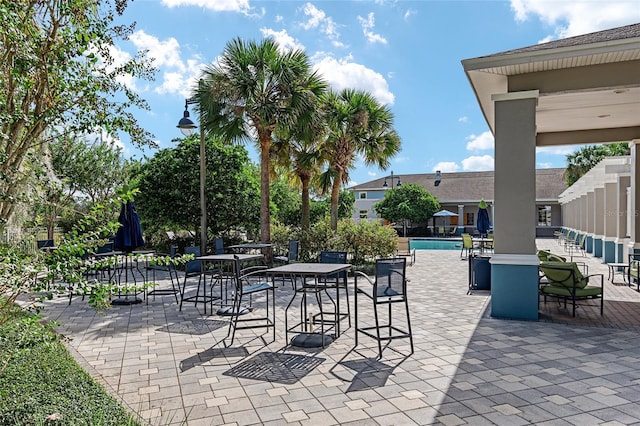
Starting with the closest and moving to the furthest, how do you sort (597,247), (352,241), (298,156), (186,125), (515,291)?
(515,291) → (186,125) → (352,241) → (298,156) → (597,247)

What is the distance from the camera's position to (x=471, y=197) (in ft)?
116

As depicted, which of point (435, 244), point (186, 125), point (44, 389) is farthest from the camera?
point (435, 244)

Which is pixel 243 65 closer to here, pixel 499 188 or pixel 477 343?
pixel 499 188

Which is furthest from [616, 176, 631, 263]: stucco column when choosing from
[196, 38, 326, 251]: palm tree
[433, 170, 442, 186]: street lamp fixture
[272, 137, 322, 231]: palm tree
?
[433, 170, 442, 186]: street lamp fixture

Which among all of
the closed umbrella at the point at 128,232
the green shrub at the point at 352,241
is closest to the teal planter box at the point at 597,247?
the green shrub at the point at 352,241

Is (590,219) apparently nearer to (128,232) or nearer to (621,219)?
(621,219)

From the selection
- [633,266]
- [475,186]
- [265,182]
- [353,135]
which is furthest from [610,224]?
[475,186]

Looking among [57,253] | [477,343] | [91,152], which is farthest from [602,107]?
[91,152]

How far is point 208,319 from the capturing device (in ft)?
23.5

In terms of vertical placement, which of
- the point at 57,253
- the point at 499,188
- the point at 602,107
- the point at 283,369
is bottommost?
the point at 283,369

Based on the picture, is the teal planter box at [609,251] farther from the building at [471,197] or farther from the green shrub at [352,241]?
the building at [471,197]

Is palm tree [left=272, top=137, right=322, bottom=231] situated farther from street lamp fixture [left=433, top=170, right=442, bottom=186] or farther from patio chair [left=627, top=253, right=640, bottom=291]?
street lamp fixture [left=433, top=170, right=442, bottom=186]

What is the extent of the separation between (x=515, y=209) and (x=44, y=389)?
629 cm

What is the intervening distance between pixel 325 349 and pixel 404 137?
38.9ft
